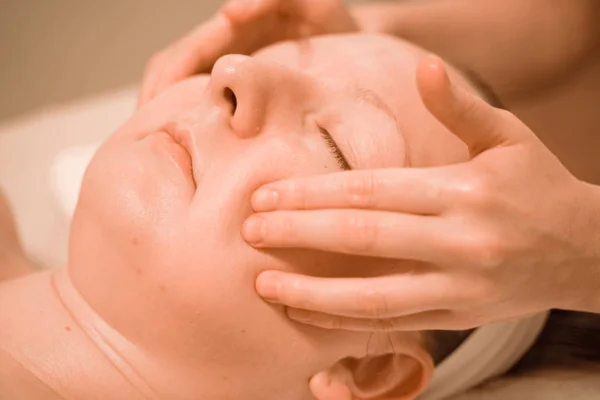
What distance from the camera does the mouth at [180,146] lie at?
27.6 inches

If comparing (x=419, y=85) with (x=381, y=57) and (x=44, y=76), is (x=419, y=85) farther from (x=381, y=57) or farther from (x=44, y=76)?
(x=44, y=76)

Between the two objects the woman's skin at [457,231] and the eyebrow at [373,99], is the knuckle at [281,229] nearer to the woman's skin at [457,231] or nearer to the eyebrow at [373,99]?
the woman's skin at [457,231]

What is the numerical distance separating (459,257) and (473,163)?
0.09 meters

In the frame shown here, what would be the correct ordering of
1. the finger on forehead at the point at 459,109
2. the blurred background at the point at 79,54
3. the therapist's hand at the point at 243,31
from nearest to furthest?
1. the finger on forehead at the point at 459,109
2. the therapist's hand at the point at 243,31
3. the blurred background at the point at 79,54

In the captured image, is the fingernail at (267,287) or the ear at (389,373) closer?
the fingernail at (267,287)

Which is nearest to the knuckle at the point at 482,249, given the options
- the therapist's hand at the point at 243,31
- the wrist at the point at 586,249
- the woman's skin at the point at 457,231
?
the woman's skin at the point at 457,231

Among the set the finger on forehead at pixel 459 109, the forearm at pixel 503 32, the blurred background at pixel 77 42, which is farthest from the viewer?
the blurred background at pixel 77 42

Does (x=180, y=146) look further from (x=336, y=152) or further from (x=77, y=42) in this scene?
(x=77, y=42)

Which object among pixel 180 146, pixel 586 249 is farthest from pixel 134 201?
pixel 586 249

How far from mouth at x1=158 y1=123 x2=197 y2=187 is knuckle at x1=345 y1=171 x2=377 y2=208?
172mm

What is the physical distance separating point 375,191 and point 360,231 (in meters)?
0.04

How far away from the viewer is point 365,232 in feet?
1.95

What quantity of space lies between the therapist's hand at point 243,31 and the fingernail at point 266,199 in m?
0.36

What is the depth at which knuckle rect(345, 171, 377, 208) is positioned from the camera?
0.60m
